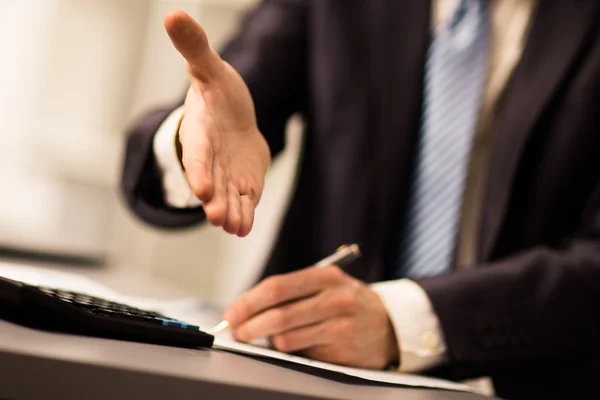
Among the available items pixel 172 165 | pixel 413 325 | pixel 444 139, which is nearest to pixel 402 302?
pixel 413 325

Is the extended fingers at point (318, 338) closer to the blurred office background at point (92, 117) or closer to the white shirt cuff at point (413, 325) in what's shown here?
the white shirt cuff at point (413, 325)

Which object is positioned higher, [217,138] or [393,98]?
[393,98]

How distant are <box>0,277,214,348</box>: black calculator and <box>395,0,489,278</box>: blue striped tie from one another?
0.50m

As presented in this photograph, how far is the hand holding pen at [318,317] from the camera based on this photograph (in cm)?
48

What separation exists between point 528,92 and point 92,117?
168 cm

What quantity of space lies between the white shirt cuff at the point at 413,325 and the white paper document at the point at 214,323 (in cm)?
4

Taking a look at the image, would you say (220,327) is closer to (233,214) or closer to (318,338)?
(318,338)

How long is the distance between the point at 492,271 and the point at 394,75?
0.33m

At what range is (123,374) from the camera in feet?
0.86

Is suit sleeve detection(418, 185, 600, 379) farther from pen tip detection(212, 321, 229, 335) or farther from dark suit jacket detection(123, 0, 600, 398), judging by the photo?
pen tip detection(212, 321, 229, 335)

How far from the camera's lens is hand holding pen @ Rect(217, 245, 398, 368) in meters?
0.48

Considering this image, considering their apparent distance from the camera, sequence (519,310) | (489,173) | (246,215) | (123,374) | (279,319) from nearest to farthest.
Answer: (123,374) → (246,215) → (279,319) → (519,310) → (489,173)

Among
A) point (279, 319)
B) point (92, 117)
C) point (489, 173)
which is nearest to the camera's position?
point (279, 319)

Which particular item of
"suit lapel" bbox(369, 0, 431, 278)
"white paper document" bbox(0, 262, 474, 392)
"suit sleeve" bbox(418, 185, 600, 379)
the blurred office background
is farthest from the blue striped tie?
the blurred office background
